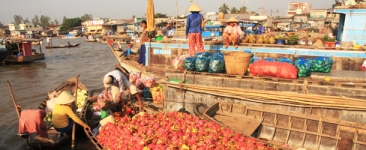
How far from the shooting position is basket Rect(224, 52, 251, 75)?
5.69 metres

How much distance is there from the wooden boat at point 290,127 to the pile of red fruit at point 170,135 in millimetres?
668

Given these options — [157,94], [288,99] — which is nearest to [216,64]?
[288,99]

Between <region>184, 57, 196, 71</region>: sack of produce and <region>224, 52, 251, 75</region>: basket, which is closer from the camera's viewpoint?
<region>224, 52, 251, 75</region>: basket

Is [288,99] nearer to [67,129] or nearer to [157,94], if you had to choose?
[157,94]

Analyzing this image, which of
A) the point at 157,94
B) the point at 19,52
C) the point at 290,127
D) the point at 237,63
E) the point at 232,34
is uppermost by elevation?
the point at 232,34

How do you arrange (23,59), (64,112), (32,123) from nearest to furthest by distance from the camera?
(32,123)
(64,112)
(23,59)

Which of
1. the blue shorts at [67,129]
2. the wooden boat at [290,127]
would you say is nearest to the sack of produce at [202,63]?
the wooden boat at [290,127]

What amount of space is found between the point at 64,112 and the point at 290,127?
4.87 metres

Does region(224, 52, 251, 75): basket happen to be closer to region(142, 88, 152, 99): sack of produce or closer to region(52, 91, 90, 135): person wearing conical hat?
region(142, 88, 152, 99): sack of produce

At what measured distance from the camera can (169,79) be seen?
6.43 metres

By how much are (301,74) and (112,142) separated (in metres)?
4.48

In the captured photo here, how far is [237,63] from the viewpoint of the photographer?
18.7 feet

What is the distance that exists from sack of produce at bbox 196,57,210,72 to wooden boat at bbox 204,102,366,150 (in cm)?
113

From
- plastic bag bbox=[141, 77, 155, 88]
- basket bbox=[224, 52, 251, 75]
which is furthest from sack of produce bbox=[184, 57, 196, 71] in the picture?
plastic bag bbox=[141, 77, 155, 88]
